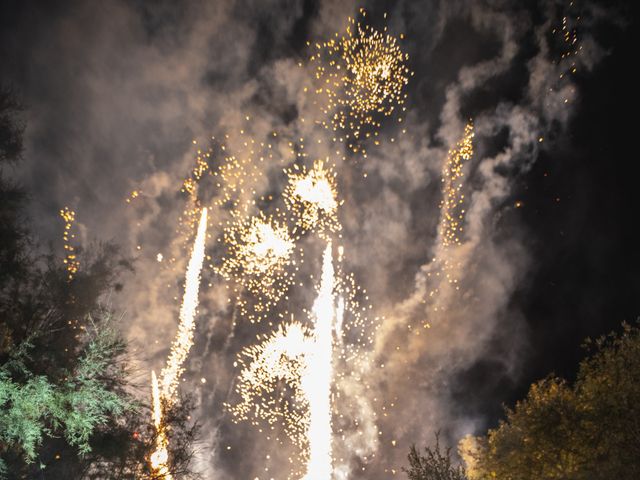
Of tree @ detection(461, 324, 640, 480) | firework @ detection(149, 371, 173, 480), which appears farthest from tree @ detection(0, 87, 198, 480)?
tree @ detection(461, 324, 640, 480)

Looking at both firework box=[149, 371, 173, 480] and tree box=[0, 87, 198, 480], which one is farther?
firework box=[149, 371, 173, 480]

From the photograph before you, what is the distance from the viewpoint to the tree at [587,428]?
54.5ft

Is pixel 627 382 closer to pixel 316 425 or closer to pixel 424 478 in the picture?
pixel 424 478

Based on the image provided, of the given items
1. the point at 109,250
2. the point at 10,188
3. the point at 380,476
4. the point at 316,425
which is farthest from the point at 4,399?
the point at 380,476

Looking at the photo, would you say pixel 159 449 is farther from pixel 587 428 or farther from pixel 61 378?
pixel 587 428

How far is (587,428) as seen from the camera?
18281 millimetres

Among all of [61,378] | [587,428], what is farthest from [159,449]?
[587,428]

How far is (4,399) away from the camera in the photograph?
1127 centimetres

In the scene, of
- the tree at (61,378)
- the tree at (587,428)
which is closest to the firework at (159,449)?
the tree at (61,378)

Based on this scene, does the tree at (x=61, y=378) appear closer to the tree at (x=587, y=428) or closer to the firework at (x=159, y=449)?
the firework at (x=159, y=449)

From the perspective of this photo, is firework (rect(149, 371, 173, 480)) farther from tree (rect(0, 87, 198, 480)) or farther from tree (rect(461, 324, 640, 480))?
tree (rect(461, 324, 640, 480))

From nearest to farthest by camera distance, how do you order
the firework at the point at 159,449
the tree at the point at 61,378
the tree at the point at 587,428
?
the tree at the point at 61,378 < the tree at the point at 587,428 < the firework at the point at 159,449

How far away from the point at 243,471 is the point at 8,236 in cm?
7491

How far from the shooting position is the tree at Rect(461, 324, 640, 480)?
655 inches
